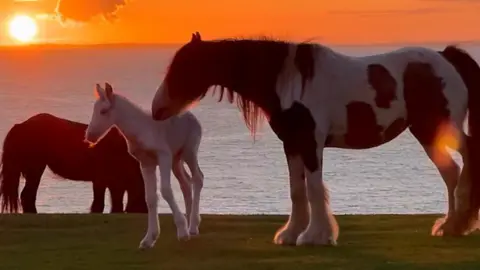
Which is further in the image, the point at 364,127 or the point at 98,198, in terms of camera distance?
the point at 98,198

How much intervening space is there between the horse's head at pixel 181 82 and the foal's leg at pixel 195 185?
26.9 inches

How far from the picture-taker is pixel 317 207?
307 inches

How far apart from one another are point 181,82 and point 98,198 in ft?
26.4

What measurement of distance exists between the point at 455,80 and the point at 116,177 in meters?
8.07

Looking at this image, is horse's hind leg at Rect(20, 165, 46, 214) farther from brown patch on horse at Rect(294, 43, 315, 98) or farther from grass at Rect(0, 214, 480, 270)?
brown patch on horse at Rect(294, 43, 315, 98)

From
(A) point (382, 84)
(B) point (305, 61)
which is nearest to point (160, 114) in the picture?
(B) point (305, 61)

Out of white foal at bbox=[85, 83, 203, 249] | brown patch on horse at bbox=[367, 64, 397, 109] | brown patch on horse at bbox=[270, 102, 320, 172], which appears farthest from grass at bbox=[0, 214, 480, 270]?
brown patch on horse at bbox=[367, 64, 397, 109]

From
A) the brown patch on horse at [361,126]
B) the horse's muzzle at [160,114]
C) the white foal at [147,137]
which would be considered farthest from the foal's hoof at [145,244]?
the brown patch on horse at [361,126]

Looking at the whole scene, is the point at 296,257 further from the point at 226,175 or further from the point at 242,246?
the point at 226,175

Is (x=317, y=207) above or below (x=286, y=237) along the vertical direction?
above

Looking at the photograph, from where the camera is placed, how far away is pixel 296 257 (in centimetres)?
720

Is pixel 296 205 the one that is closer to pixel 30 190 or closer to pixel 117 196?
pixel 117 196

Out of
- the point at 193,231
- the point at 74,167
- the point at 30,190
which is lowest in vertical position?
the point at 30,190

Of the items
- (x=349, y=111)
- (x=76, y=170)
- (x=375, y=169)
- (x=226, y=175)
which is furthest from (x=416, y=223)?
(x=375, y=169)
